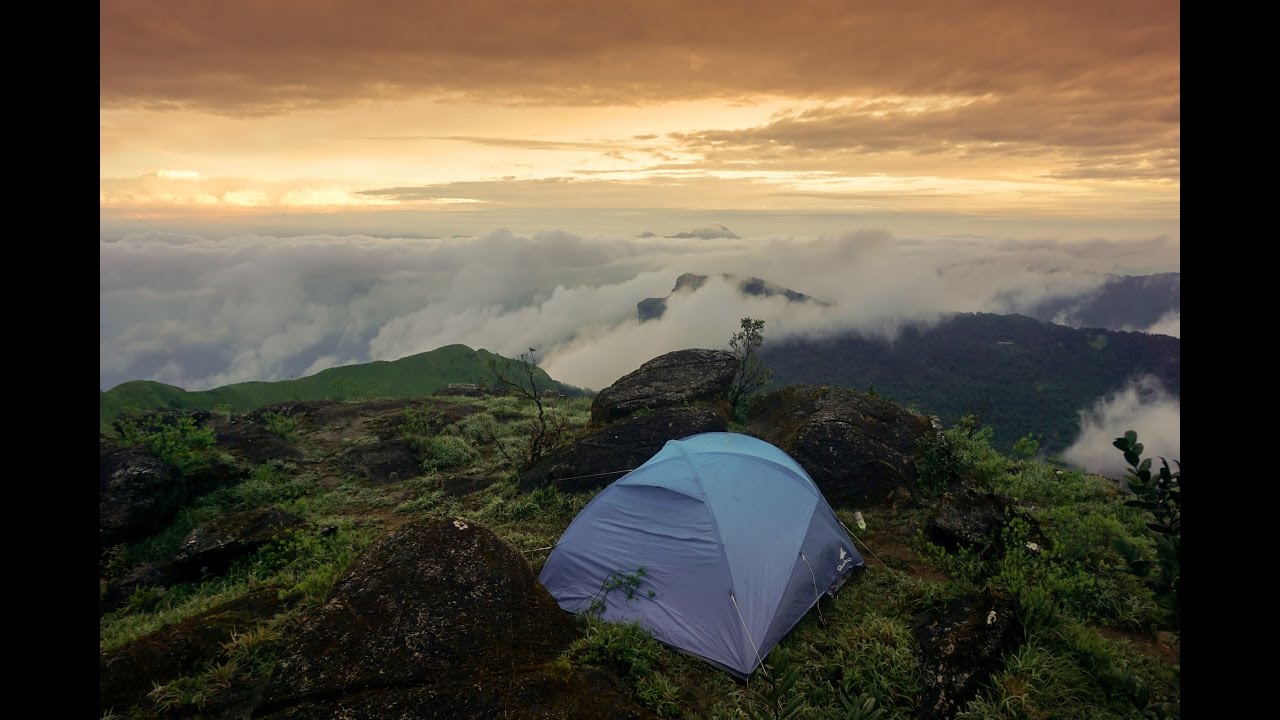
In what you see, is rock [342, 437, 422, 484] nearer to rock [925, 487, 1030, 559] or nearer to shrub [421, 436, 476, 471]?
shrub [421, 436, 476, 471]

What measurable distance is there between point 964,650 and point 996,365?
145192mm

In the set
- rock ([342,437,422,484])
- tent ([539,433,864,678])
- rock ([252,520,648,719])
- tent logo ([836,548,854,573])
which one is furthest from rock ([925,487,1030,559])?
rock ([342,437,422,484])

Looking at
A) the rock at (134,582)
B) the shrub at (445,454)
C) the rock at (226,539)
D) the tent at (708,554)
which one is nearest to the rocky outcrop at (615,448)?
the shrub at (445,454)

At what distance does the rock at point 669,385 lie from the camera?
1653 centimetres

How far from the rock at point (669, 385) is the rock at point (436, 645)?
9396 mm

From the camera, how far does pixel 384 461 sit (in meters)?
16.9

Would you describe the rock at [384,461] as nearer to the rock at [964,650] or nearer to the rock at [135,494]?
the rock at [135,494]
